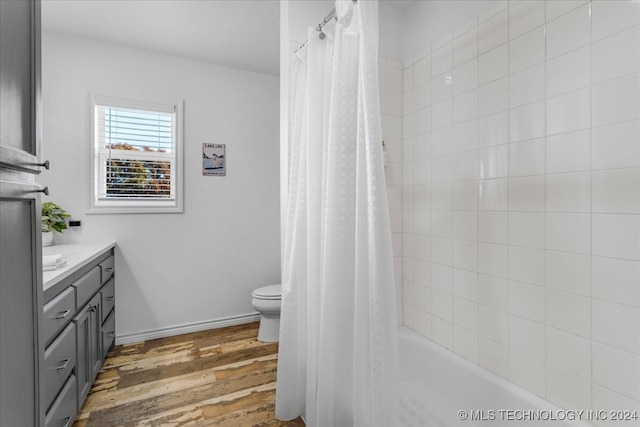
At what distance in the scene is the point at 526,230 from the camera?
1431mm

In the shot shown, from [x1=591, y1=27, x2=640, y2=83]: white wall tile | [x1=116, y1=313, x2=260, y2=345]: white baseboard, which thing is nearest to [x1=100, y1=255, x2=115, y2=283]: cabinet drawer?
[x1=116, y1=313, x2=260, y2=345]: white baseboard

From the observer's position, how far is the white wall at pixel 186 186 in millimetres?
2457

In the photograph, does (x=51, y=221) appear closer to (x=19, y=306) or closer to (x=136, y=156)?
(x=136, y=156)

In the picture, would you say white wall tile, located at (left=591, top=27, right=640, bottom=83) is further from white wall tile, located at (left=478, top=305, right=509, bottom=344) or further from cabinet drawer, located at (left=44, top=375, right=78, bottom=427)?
cabinet drawer, located at (left=44, top=375, right=78, bottom=427)

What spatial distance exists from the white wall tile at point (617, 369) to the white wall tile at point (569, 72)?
100cm

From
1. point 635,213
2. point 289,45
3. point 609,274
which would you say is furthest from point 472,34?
point 609,274

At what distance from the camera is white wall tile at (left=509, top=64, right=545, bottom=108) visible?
1.37 meters

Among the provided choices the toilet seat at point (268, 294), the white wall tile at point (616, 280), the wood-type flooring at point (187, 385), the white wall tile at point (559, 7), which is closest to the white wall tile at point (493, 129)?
the white wall tile at point (559, 7)

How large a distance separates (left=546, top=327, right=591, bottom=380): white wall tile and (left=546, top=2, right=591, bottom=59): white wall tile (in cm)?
A: 116

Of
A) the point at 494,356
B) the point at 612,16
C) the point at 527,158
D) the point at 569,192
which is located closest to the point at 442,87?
the point at 527,158

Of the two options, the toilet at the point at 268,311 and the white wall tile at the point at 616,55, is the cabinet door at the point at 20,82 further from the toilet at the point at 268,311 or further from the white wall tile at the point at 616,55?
the toilet at the point at 268,311

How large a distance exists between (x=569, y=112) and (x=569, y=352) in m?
0.97

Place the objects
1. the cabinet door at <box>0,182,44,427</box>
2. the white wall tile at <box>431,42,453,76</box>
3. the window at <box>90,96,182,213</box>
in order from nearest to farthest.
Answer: the cabinet door at <box>0,182,44,427</box>, the white wall tile at <box>431,42,453,76</box>, the window at <box>90,96,182,213</box>

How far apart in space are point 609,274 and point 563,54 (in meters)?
0.89
